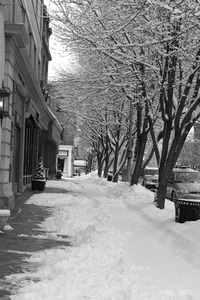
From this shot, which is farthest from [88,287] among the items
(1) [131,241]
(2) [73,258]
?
(1) [131,241]

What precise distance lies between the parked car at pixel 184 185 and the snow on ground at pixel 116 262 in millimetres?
6767

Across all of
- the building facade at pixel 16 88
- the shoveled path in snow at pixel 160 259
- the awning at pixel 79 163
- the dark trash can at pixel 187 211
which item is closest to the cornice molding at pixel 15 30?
the building facade at pixel 16 88

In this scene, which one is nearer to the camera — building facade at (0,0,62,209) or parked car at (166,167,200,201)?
building facade at (0,0,62,209)

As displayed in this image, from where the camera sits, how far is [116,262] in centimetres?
631

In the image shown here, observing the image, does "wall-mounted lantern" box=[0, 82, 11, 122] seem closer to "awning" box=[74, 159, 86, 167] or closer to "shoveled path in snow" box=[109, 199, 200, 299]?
"shoveled path in snow" box=[109, 199, 200, 299]

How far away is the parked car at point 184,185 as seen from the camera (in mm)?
17312

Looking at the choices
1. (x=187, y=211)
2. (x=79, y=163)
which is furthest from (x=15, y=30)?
(x=79, y=163)

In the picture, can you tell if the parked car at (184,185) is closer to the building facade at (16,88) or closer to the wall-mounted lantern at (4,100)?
the building facade at (16,88)

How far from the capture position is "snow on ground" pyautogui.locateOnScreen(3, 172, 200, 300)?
4875mm

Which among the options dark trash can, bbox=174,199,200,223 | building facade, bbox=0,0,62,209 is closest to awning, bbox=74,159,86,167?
building facade, bbox=0,0,62,209

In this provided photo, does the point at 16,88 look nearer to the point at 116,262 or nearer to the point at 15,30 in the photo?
the point at 15,30

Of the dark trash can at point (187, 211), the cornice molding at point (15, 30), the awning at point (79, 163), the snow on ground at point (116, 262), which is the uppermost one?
the cornice molding at point (15, 30)

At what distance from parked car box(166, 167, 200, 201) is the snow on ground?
6767 millimetres

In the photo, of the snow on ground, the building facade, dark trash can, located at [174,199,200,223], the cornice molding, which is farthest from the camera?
the building facade
